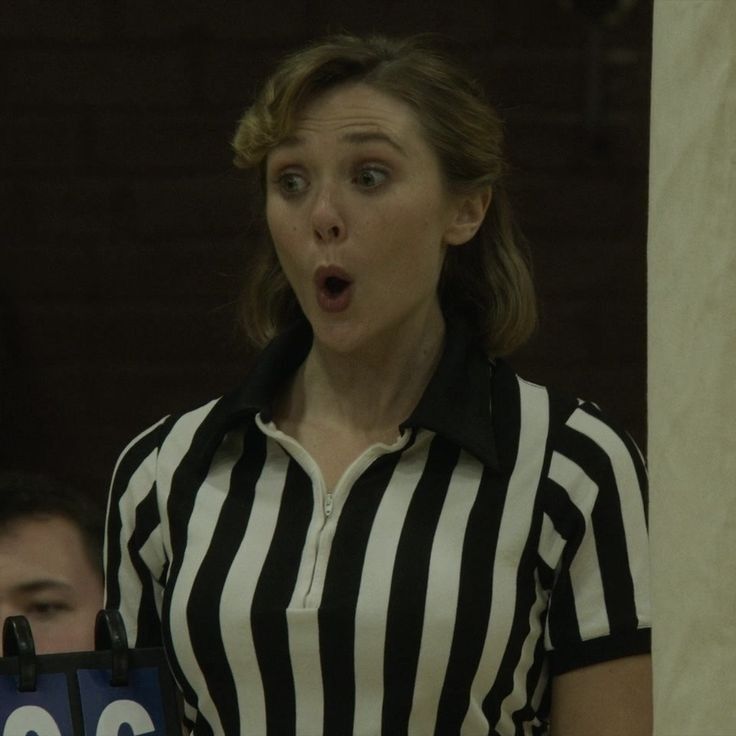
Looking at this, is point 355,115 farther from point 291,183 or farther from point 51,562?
point 51,562

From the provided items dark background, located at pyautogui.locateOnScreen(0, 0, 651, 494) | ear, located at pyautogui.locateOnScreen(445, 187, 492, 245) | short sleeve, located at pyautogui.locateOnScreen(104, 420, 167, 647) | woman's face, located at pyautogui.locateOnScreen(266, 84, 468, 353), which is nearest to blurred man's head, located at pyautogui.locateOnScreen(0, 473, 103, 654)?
short sleeve, located at pyautogui.locateOnScreen(104, 420, 167, 647)

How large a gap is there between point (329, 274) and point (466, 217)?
0.21m

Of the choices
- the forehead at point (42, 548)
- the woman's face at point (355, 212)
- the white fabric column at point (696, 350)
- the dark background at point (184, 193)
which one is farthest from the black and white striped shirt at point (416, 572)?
the dark background at point (184, 193)

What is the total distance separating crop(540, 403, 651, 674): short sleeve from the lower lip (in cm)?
27

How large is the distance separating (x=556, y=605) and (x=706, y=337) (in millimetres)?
920

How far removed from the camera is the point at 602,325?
355 centimetres

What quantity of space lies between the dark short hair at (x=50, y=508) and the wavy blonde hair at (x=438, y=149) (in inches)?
16.0

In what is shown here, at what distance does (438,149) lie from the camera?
181cm

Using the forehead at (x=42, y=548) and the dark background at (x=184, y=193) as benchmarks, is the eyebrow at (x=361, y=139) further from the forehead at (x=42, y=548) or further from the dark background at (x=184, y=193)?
the dark background at (x=184, y=193)

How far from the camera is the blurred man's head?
2.04 meters

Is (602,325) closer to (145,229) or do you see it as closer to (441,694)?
(145,229)

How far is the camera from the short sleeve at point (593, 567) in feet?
5.53

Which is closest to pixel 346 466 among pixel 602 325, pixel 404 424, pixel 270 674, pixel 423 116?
pixel 404 424

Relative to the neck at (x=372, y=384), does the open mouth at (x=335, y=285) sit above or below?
above
